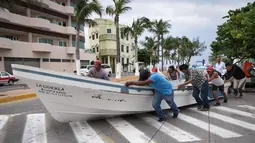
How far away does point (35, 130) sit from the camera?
452cm

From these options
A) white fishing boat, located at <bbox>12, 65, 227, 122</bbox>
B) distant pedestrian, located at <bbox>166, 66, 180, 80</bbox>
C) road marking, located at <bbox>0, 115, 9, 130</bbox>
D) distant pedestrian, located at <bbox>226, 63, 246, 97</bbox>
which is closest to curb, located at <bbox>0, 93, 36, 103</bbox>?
road marking, located at <bbox>0, 115, 9, 130</bbox>

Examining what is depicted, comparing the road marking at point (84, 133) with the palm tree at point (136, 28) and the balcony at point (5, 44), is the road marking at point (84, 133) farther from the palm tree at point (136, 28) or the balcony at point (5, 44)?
the palm tree at point (136, 28)

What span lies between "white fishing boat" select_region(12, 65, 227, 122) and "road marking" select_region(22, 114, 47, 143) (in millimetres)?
504

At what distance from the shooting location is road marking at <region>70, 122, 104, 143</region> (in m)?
3.87

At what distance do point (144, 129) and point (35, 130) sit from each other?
2.66 m

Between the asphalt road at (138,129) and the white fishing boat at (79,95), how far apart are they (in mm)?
361

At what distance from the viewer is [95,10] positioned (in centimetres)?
1678

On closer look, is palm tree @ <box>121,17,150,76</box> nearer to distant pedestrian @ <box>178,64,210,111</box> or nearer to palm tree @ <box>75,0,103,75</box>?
palm tree @ <box>75,0,103,75</box>

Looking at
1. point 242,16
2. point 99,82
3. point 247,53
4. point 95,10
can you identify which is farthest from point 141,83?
point 95,10

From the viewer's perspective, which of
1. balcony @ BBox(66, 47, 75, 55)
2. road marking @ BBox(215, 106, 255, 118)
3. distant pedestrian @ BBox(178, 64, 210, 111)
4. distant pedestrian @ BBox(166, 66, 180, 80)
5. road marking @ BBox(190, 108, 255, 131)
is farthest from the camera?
balcony @ BBox(66, 47, 75, 55)

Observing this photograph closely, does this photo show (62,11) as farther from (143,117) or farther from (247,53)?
(143,117)

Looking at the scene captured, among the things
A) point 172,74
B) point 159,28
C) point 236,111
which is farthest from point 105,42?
point 236,111

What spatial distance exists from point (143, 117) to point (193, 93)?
191 centimetres

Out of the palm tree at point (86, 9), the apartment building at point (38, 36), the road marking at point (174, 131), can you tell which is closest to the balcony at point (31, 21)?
the apartment building at point (38, 36)
